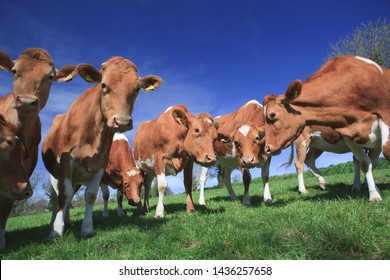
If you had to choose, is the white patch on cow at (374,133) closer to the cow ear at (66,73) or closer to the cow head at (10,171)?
the cow ear at (66,73)

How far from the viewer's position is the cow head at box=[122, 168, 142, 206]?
8906 millimetres

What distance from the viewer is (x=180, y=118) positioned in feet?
26.2

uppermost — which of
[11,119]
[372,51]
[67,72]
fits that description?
[372,51]

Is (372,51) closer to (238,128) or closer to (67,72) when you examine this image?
(238,128)

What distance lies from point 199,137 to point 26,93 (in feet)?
12.6

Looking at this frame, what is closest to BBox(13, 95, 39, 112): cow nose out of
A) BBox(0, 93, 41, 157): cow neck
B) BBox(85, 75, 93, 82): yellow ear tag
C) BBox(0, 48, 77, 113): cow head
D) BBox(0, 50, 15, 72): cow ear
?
BBox(0, 48, 77, 113): cow head

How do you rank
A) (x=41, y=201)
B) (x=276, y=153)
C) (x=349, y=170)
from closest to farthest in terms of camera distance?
(x=276, y=153) < (x=349, y=170) < (x=41, y=201)

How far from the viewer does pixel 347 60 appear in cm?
704

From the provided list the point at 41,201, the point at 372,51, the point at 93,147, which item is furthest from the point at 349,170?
the point at 41,201

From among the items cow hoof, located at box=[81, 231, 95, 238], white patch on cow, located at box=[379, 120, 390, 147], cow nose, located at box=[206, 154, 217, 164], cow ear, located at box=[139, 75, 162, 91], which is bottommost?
cow hoof, located at box=[81, 231, 95, 238]

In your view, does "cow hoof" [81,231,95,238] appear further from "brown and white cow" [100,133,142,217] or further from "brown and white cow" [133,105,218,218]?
"brown and white cow" [100,133,142,217]

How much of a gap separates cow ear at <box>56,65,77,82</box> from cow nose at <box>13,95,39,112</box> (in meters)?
1.41

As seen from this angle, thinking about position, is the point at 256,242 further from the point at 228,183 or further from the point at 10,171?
the point at 228,183

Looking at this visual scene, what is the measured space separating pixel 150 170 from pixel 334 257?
23.4 ft
